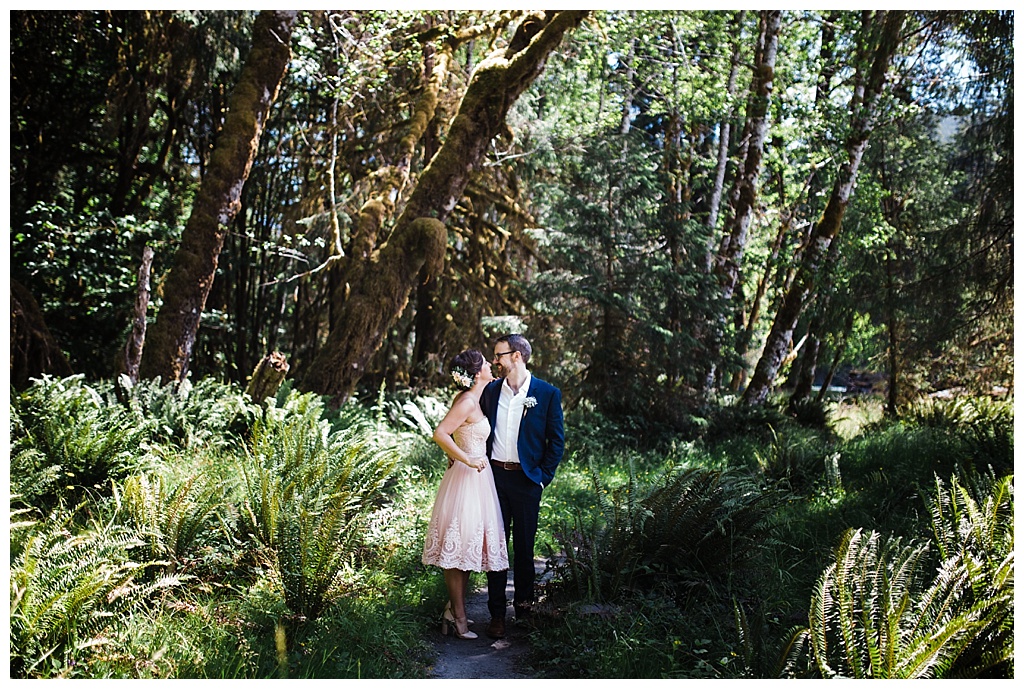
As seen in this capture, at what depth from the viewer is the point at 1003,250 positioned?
902 centimetres

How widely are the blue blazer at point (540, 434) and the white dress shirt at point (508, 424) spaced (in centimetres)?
3

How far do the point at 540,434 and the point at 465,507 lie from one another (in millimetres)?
683

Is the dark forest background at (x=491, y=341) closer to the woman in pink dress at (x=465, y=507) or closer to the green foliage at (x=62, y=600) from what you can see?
the green foliage at (x=62, y=600)

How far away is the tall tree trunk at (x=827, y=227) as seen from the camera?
1223cm

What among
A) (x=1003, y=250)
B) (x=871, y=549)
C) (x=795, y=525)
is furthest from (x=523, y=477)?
(x=1003, y=250)

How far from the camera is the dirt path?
4.60 metres

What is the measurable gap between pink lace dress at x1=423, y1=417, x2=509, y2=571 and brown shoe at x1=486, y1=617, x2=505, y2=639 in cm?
35

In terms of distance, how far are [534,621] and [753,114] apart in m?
10.8

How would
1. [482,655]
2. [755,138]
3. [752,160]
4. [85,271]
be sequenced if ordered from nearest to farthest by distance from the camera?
1. [482,655]
2. [85,271]
3. [755,138]
4. [752,160]

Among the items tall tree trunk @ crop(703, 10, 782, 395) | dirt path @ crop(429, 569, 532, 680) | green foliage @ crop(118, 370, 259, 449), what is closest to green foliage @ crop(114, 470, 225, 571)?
dirt path @ crop(429, 569, 532, 680)

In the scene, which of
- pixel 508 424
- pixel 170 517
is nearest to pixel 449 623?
pixel 508 424

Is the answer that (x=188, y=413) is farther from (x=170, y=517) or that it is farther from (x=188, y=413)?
(x=170, y=517)

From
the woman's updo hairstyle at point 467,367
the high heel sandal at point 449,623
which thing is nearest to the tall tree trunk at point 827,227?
the woman's updo hairstyle at point 467,367

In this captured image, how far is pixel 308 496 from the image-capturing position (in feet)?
20.0
